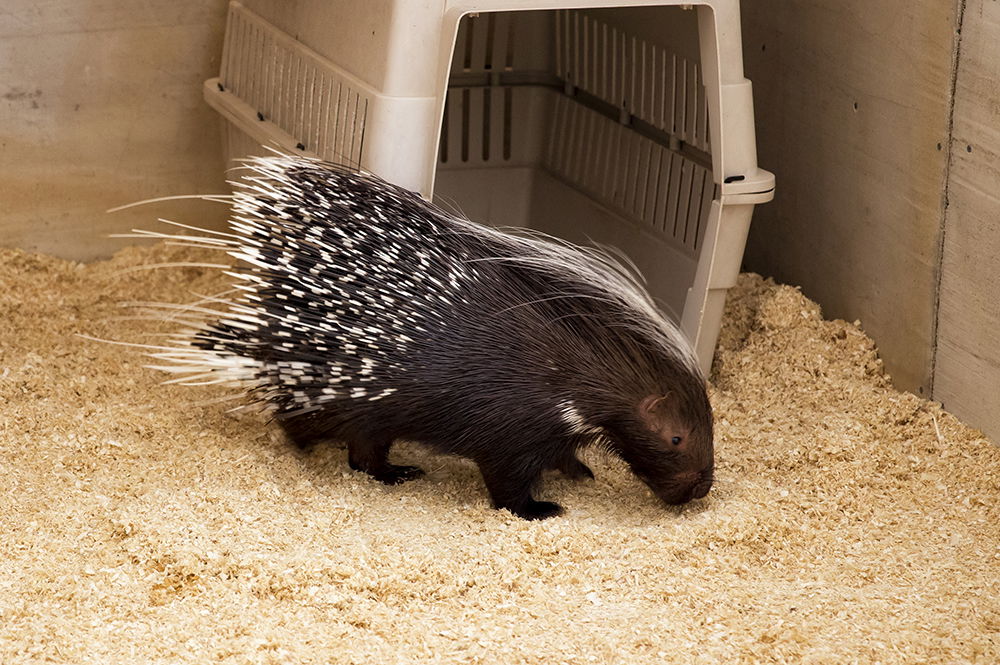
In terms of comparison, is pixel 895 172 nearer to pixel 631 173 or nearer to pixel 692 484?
pixel 631 173

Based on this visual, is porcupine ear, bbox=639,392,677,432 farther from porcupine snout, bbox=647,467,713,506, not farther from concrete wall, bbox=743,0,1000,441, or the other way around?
concrete wall, bbox=743,0,1000,441

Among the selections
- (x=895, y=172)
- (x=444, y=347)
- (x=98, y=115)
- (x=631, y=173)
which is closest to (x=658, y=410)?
(x=444, y=347)

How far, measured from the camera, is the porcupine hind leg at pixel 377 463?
2.43m

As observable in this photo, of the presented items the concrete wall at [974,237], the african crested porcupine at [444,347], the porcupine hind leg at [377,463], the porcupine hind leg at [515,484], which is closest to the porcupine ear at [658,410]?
the african crested porcupine at [444,347]

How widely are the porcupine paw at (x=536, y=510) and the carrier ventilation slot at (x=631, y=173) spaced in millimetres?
843

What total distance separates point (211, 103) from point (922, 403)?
76.9 inches

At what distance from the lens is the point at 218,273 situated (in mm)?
3479

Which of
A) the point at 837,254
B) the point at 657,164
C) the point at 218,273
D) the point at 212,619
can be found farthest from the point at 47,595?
the point at 837,254

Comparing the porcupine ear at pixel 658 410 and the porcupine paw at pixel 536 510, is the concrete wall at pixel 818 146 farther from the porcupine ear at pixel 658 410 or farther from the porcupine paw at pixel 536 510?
the porcupine paw at pixel 536 510

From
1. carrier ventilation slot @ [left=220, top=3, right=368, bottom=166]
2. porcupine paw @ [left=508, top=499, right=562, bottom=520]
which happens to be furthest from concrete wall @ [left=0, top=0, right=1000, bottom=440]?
porcupine paw @ [left=508, top=499, right=562, bottom=520]

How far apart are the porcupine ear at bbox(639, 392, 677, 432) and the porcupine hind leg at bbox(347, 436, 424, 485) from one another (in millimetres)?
506

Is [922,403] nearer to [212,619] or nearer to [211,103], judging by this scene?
[212,619]

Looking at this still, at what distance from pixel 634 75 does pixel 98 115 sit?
150 centimetres

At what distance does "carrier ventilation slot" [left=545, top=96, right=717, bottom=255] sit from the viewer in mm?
2984
